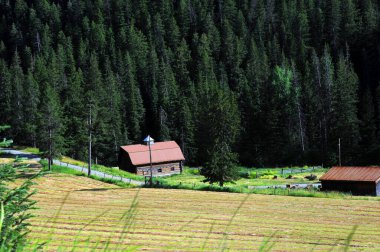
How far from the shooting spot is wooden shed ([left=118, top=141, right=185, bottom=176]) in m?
68.9

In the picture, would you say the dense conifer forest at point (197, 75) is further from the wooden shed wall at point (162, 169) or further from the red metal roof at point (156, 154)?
the wooden shed wall at point (162, 169)

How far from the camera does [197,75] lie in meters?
96.9

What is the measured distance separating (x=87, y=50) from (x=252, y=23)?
4002 centimetres

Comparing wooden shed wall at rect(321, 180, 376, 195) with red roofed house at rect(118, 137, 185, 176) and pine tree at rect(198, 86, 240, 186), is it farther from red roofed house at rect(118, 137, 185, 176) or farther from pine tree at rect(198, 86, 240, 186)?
red roofed house at rect(118, 137, 185, 176)

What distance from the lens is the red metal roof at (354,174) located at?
4291 centimetres

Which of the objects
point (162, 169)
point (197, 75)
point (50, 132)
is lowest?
point (162, 169)

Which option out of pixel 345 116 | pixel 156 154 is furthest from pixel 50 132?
pixel 345 116

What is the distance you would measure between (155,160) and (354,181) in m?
31.6

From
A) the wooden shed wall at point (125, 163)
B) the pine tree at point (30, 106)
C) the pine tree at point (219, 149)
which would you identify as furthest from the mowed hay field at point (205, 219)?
the pine tree at point (30, 106)

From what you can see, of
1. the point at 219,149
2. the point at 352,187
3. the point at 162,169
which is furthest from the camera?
the point at 162,169

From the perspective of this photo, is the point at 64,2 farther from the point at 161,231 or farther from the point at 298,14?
the point at 161,231

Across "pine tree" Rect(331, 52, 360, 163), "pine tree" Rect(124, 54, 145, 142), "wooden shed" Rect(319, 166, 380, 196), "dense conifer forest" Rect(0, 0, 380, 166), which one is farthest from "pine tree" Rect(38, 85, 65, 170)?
"pine tree" Rect(331, 52, 360, 163)

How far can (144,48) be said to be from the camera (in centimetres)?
10906

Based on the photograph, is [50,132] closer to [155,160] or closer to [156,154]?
[155,160]
